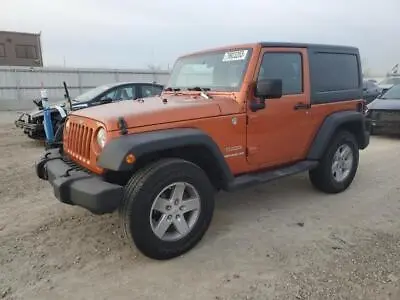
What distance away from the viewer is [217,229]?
165 inches

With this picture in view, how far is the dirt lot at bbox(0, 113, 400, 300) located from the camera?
10.0 feet

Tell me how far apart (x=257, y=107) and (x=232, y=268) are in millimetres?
1734

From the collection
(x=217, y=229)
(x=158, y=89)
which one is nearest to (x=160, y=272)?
(x=217, y=229)

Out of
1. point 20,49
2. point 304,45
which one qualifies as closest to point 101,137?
point 304,45

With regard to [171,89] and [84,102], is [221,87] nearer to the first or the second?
[171,89]

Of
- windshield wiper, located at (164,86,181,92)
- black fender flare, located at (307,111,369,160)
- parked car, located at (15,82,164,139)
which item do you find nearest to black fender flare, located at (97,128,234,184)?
windshield wiper, located at (164,86,181,92)

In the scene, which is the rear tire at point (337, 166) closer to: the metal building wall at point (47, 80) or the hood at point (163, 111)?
the hood at point (163, 111)

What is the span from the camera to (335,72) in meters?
5.23

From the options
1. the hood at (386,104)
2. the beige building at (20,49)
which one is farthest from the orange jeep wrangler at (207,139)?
the beige building at (20,49)

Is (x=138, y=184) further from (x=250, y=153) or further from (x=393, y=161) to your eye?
(x=393, y=161)

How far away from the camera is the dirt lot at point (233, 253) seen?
3.06 meters

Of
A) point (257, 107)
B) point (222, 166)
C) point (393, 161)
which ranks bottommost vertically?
point (393, 161)

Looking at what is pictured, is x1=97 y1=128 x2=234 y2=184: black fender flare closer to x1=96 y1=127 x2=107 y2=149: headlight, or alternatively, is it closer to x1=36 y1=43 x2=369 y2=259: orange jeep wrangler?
x1=36 y1=43 x2=369 y2=259: orange jeep wrangler

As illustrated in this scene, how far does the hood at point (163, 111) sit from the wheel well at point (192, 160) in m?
0.29
